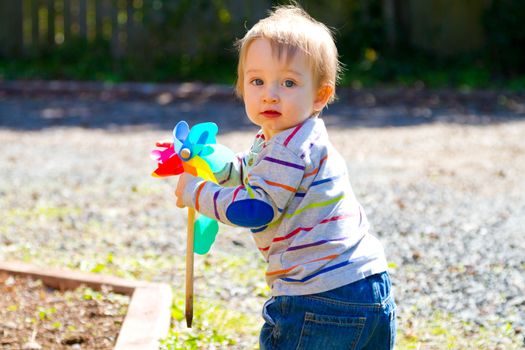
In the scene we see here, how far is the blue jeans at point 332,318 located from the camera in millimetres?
2531

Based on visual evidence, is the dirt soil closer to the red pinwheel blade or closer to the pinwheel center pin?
the red pinwheel blade

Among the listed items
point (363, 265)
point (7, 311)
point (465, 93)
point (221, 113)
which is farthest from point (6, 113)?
point (363, 265)

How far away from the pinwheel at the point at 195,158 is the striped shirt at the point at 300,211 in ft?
0.53

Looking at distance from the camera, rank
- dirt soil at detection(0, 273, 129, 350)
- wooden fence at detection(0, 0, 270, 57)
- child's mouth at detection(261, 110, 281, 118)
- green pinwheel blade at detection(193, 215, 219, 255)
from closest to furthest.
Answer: child's mouth at detection(261, 110, 281, 118) → green pinwheel blade at detection(193, 215, 219, 255) → dirt soil at detection(0, 273, 129, 350) → wooden fence at detection(0, 0, 270, 57)

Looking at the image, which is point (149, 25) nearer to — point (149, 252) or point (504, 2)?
point (504, 2)

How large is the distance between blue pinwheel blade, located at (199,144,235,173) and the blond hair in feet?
0.93

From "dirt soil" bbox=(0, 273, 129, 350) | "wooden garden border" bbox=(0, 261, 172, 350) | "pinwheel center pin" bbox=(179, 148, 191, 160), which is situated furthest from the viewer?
"dirt soil" bbox=(0, 273, 129, 350)

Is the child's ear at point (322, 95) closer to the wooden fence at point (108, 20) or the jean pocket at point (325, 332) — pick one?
the jean pocket at point (325, 332)

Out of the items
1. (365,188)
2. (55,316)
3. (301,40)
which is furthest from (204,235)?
(365,188)

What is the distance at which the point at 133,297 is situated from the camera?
360 cm

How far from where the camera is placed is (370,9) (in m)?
14.0

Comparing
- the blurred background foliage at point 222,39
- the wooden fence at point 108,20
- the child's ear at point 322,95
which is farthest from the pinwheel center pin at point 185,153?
the wooden fence at point 108,20

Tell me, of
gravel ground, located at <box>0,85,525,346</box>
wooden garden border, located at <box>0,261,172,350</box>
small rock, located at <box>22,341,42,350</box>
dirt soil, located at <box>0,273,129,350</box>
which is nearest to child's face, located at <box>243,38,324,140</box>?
wooden garden border, located at <box>0,261,172,350</box>

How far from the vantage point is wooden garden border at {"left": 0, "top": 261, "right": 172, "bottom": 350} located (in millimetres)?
3161
